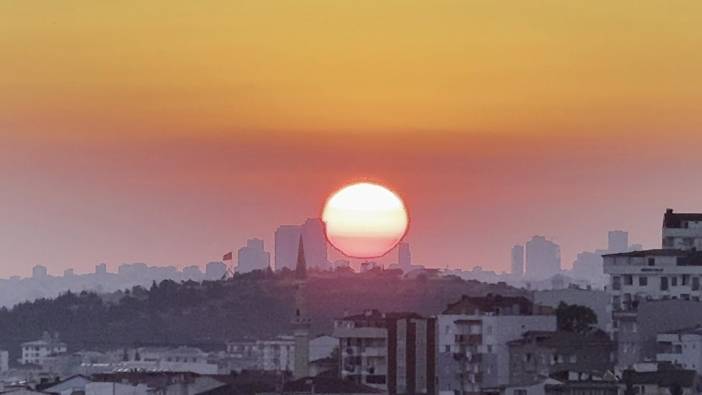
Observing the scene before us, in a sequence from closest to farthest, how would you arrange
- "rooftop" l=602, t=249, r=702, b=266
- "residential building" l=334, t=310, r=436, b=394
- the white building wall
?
the white building wall < "residential building" l=334, t=310, r=436, b=394 < "rooftop" l=602, t=249, r=702, b=266

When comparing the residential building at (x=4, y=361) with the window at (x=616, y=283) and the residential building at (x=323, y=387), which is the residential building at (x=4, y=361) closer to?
the window at (x=616, y=283)

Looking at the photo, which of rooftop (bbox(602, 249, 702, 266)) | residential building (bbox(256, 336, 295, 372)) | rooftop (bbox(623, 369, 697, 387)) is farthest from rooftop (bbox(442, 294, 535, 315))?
residential building (bbox(256, 336, 295, 372))

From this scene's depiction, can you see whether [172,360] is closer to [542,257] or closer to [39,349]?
[39,349]

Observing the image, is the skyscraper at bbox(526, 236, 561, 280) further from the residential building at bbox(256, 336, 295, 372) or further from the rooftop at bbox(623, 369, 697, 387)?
the rooftop at bbox(623, 369, 697, 387)

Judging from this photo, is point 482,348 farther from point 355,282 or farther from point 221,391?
point 355,282

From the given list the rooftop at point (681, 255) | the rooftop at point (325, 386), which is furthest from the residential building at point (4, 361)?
the rooftop at point (325, 386)

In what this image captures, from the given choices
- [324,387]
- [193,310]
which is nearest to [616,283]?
[324,387]
